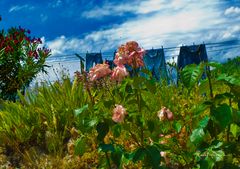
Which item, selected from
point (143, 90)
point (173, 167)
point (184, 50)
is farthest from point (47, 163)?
point (184, 50)

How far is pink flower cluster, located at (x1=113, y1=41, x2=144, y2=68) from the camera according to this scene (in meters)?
3.84

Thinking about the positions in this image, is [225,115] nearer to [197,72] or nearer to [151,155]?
[197,72]

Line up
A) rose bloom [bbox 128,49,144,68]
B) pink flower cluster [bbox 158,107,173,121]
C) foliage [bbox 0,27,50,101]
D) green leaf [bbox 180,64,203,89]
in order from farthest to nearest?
foliage [bbox 0,27,50,101] → pink flower cluster [bbox 158,107,173,121] → rose bloom [bbox 128,49,144,68] → green leaf [bbox 180,64,203,89]

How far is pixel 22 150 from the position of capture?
6.88 metres

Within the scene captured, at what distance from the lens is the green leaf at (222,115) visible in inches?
138

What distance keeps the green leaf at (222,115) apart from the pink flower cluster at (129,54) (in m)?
0.69

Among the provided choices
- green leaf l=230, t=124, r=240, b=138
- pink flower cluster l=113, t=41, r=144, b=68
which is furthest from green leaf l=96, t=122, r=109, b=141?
green leaf l=230, t=124, r=240, b=138

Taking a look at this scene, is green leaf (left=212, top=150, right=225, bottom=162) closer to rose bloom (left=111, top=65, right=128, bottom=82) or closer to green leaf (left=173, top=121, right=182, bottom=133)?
green leaf (left=173, top=121, right=182, bottom=133)

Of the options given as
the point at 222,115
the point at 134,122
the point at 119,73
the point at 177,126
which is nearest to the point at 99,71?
the point at 119,73

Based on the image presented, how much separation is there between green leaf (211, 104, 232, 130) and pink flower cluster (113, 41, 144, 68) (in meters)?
0.69

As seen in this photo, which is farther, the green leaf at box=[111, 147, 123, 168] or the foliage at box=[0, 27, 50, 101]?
the foliage at box=[0, 27, 50, 101]

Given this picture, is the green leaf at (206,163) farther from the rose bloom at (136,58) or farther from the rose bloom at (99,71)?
the rose bloom at (99,71)

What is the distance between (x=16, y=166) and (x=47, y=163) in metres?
0.57

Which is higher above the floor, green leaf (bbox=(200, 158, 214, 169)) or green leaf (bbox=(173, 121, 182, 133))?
green leaf (bbox=(173, 121, 182, 133))
